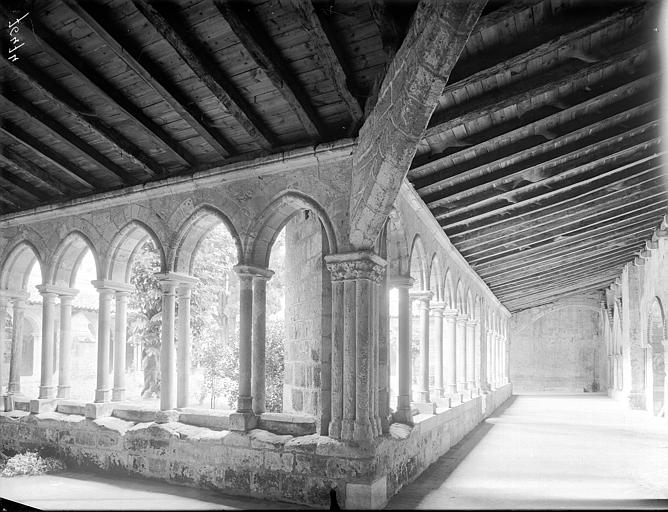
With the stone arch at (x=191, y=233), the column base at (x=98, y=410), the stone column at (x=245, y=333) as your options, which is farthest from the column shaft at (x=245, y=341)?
the column base at (x=98, y=410)

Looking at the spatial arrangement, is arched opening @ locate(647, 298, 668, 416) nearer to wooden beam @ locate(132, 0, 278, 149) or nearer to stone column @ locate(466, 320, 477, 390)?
stone column @ locate(466, 320, 477, 390)

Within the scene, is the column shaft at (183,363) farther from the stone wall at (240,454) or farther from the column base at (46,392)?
the column base at (46,392)

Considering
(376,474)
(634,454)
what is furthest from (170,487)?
(634,454)

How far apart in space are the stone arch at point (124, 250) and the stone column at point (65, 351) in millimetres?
905

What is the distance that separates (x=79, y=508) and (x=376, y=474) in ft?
7.17

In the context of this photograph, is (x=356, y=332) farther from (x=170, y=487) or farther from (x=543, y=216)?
(x=543, y=216)

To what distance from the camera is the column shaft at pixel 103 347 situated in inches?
245

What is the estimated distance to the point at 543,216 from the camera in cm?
812

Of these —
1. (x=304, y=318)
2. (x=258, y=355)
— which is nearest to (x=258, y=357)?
(x=258, y=355)

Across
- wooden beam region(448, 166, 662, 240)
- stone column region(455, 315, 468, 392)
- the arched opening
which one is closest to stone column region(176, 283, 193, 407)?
wooden beam region(448, 166, 662, 240)

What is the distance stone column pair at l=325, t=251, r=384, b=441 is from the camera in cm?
460

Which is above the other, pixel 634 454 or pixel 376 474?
pixel 376 474

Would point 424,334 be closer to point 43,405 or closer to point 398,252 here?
point 398,252

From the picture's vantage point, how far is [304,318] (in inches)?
268
